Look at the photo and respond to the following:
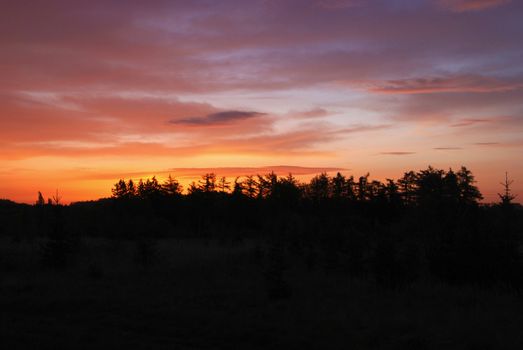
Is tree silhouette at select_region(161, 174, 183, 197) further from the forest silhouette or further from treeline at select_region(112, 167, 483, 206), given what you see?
the forest silhouette

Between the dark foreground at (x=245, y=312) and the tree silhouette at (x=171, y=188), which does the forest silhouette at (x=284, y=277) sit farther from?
the tree silhouette at (x=171, y=188)

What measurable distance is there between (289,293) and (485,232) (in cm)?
807

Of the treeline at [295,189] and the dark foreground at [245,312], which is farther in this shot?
the treeline at [295,189]

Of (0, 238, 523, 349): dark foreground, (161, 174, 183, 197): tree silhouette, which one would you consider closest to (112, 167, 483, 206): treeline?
(161, 174, 183, 197): tree silhouette

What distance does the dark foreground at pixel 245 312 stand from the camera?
31.7 ft

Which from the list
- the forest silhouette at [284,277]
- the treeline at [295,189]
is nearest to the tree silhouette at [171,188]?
the treeline at [295,189]

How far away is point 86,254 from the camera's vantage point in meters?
28.8

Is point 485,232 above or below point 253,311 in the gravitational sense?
above

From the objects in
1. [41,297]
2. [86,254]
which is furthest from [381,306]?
[86,254]

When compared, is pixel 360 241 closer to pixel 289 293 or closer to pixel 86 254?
pixel 289 293

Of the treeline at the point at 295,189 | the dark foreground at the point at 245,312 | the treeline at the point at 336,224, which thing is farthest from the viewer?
the treeline at the point at 295,189

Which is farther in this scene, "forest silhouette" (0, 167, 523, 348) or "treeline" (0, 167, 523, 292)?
"treeline" (0, 167, 523, 292)

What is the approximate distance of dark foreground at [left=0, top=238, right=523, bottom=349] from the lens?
966 centimetres

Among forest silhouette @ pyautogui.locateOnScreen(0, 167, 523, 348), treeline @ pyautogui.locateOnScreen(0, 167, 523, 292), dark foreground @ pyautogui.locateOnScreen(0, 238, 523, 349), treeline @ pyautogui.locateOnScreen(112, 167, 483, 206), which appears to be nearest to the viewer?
dark foreground @ pyautogui.locateOnScreen(0, 238, 523, 349)
